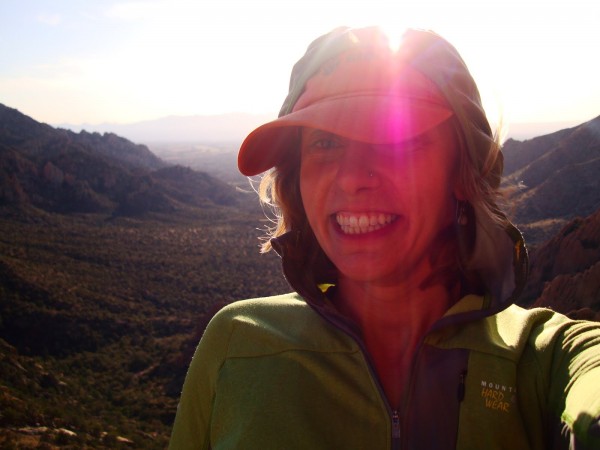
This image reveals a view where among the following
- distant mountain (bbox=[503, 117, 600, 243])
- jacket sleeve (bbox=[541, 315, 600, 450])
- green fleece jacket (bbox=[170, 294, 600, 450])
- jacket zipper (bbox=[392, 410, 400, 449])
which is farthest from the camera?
distant mountain (bbox=[503, 117, 600, 243])

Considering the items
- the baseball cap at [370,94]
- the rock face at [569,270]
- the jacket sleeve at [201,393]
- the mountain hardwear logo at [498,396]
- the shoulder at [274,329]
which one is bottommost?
the rock face at [569,270]

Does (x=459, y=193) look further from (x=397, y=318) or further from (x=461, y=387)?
(x=461, y=387)

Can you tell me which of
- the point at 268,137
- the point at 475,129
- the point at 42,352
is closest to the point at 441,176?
the point at 475,129

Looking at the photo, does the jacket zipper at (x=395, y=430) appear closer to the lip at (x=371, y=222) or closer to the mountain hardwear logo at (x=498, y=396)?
the mountain hardwear logo at (x=498, y=396)

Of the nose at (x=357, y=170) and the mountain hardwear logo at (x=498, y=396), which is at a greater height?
the nose at (x=357, y=170)

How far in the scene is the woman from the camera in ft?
5.39

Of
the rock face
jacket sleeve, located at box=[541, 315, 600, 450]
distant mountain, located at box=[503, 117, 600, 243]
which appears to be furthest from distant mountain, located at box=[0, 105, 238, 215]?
jacket sleeve, located at box=[541, 315, 600, 450]

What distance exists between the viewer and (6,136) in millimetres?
84750

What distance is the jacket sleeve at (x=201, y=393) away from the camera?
2016 mm

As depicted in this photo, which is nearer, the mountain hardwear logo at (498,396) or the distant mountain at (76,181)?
the mountain hardwear logo at (498,396)

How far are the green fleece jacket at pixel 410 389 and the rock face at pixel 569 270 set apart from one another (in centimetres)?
932

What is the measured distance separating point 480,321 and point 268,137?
111cm

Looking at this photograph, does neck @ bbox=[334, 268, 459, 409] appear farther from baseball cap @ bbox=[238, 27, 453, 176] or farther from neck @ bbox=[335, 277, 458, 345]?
baseball cap @ bbox=[238, 27, 453, 176]

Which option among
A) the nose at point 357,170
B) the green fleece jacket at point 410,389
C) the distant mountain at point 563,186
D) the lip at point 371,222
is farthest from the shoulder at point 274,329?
the distant mountain at point 563,186
